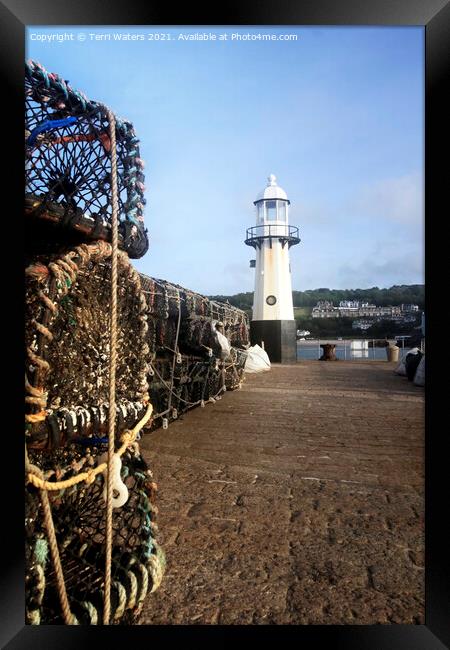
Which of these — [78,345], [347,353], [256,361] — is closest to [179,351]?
[78,345]

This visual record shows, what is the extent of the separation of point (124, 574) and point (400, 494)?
214 cm

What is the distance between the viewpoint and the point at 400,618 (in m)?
1.78

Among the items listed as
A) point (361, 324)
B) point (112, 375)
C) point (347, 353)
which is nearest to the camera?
point (112, 375)

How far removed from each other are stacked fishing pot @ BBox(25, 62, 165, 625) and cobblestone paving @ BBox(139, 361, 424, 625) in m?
0.36

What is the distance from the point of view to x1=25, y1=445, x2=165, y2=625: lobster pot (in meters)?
1.51

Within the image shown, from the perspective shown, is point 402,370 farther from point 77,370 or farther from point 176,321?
point 77,370

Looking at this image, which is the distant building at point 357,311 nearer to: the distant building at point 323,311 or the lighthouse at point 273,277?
the distant building at point 323,311

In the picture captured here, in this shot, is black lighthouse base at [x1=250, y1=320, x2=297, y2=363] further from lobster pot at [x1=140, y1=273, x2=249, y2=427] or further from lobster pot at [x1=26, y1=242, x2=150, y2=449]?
lobster pot at [x1=26, y1=242, x2=150, y2=449]

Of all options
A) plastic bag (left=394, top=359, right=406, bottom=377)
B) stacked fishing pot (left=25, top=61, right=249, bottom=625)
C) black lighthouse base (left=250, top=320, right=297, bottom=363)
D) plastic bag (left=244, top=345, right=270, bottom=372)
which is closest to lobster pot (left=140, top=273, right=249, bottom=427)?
stacked fishing pot (left=25, top=61, right=249, bottom=625)
